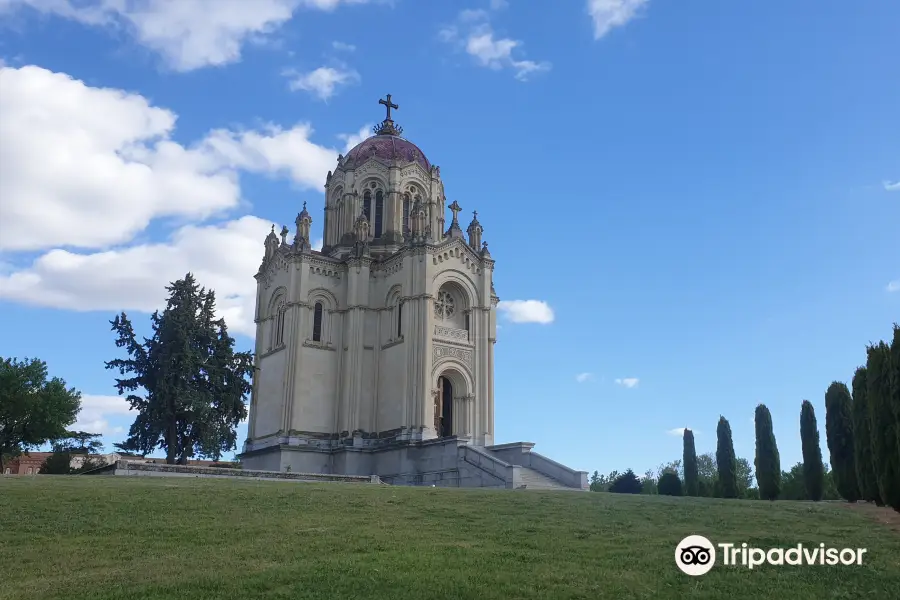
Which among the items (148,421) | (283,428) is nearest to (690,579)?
(148,421)

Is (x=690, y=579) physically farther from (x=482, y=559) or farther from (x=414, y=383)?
(x=414, y=383)

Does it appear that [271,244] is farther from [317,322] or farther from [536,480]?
[536,480]

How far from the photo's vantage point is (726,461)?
3719 cm

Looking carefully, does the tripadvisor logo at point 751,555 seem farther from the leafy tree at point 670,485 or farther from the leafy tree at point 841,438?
the leafy tree at point 670,485

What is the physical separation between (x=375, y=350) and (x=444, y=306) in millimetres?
4176

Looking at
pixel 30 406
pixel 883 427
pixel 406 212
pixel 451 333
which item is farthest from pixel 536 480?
pixel 30 406

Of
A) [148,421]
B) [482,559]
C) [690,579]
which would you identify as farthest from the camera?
[148,421]

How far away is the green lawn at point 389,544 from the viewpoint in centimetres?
1277

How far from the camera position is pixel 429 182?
49.0 metres

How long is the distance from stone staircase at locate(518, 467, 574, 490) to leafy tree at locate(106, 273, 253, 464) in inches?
459

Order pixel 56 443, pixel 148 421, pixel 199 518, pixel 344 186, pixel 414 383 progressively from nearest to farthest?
1. pixel 199 518
2. pixel 148 421
3. pixel 414 383
4. pixel 344 186
5. pixel 56 443

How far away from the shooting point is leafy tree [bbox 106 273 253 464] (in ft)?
108

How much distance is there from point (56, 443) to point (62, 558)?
4401cm

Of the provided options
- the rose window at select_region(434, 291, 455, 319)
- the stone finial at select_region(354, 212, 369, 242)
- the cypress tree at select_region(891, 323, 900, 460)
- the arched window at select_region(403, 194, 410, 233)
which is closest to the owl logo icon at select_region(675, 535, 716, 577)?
the cypress tree at select_region(891, 323, 900, 460)
